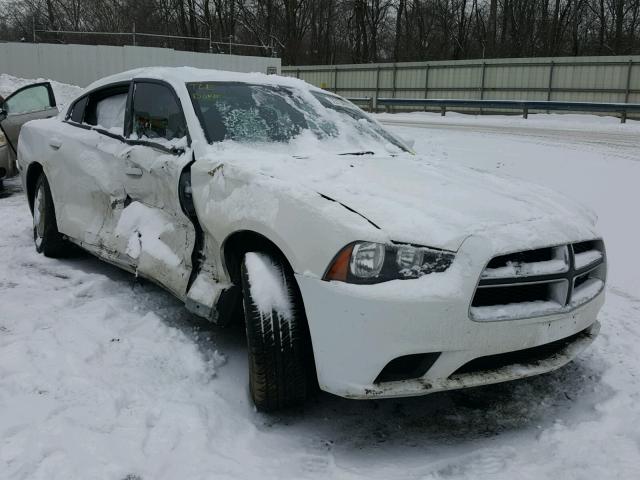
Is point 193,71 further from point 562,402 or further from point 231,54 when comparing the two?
point 231,54

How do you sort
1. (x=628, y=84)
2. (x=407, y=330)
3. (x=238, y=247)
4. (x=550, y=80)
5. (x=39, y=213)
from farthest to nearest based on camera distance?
(x=550, y=80) → (x=628, y=84) → (x=39, y=213) → (x=238, y=247) → (x=407, y=330)

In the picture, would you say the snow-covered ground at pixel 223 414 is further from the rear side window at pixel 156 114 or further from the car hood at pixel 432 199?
the rear side window at pixel 156 114

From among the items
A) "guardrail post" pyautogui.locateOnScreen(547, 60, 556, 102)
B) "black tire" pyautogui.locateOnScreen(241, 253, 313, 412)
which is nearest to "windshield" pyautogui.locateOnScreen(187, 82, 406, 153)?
"black tire" pyautogui.locateOnScreen(241, 253, 313, 412)

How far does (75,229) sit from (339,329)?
9.75 feet

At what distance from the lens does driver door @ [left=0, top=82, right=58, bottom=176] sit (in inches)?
370

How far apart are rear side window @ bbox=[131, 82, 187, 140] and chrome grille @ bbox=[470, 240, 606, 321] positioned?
2022 millimetres

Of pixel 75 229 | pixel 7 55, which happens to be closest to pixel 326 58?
pixel 7 55

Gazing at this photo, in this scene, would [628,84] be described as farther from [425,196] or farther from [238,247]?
[238,247]

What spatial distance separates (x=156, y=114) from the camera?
13.4 ft

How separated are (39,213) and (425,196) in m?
3.84

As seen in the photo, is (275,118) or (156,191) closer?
(156,191)

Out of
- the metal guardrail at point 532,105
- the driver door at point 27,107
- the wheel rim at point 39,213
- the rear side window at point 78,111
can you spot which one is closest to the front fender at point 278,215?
the rear side window at point 78,111

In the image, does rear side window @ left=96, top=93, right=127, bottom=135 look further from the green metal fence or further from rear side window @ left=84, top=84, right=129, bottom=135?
the green metal fence

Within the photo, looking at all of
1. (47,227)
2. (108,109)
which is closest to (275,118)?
(108,109)
